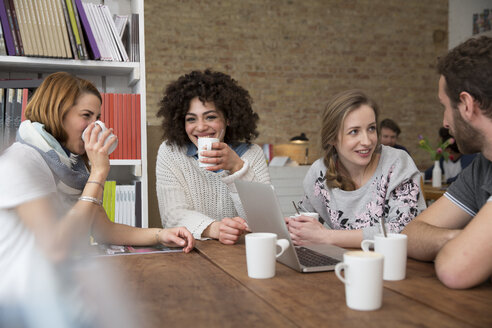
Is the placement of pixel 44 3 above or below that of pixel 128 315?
above

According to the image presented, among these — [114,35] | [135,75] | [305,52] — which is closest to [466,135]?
[135,75]

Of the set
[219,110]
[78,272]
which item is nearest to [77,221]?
[78,272]

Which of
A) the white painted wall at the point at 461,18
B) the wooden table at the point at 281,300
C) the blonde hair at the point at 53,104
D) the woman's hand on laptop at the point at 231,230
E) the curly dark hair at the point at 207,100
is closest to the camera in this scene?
the wooden table at the point at 281,300

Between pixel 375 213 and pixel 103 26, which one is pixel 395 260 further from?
pixel 103 26

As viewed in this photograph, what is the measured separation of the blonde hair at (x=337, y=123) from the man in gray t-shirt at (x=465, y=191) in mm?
532

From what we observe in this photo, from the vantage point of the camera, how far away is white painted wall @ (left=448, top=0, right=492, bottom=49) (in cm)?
643

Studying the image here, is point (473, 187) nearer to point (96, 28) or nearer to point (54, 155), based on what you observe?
point (54, 155)

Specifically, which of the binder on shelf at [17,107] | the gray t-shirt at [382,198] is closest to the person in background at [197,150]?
the gray t-shirt at [382,198]

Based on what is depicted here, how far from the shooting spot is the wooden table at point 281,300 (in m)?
0.74

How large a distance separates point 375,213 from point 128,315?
3.88ft

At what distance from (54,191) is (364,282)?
807 mm

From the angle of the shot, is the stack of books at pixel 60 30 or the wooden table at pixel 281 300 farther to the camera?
the stack of books at pixel 60 30

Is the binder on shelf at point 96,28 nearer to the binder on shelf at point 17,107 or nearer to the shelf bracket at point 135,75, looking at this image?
the shelf bracket at point 135,75

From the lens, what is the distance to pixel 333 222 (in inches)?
73.7
